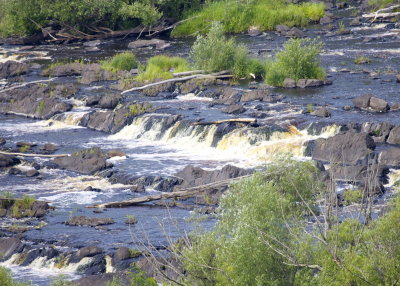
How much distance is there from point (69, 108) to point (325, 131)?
48.3 ft

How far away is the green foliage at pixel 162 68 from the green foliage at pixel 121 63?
109 centimetres

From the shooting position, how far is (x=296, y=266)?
14508 mm

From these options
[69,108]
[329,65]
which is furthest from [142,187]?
[329,65]

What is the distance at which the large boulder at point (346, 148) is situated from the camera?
2908 centimetres

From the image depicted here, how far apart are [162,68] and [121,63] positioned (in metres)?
2.99

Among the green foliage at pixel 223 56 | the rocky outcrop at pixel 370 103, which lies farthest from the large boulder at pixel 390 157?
A: the green foliage at pixel 223 56

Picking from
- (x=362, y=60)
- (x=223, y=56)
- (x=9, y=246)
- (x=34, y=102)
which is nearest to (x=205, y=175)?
(x=9, y=246)

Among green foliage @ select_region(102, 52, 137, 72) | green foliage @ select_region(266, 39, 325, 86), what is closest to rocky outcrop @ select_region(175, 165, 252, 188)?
green foliage @ select_region(266, 39, 325, 86)

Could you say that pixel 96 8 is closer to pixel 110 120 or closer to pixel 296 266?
pixel 110 120

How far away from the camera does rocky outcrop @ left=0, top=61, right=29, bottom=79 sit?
159 feet

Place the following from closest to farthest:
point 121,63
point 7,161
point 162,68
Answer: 1. point 7,161
2. point 162,68
3. point 121,63

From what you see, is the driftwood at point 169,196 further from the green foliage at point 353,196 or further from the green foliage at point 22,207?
the green foliage at point 353,196

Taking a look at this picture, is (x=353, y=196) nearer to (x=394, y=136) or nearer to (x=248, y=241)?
(x=248, y=241)

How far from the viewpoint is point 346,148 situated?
2955 cm
